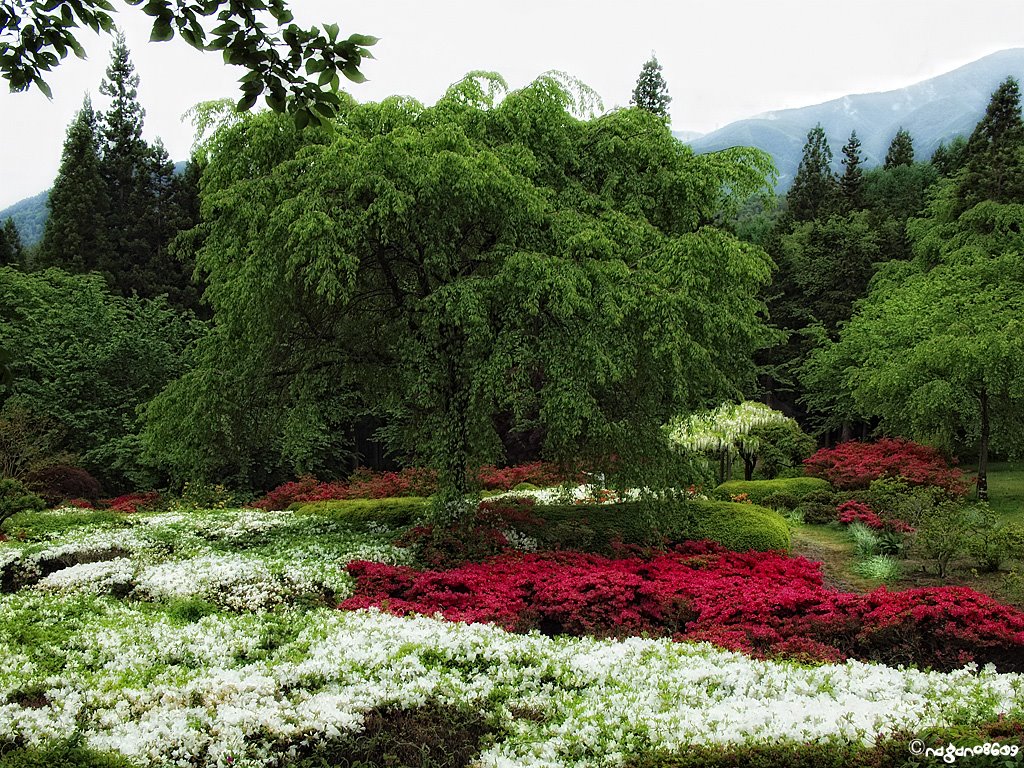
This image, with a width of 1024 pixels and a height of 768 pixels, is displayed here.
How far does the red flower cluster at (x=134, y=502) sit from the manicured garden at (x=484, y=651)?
5360 mm

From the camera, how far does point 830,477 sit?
2194 centimetres

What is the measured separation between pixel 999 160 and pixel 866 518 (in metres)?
22.1

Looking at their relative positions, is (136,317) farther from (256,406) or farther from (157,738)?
(157,738)

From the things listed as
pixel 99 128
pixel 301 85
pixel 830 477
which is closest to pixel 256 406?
pixel 301 85

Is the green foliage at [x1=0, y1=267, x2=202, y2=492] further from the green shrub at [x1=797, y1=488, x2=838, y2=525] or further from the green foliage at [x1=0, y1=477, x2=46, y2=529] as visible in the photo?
the green shrub at [x1=797, y1=488, x2=838, y2=525]

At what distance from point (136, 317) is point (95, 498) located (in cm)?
614

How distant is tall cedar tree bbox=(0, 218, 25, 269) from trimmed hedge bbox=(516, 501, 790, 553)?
27455 mm

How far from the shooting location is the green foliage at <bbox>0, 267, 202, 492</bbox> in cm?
2144

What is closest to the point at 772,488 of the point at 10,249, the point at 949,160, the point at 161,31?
the point at 161,31

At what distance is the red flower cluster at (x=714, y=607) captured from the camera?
7.04 m

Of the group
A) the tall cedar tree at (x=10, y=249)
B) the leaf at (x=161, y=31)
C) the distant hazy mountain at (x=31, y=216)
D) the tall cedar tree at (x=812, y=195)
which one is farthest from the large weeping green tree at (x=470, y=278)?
the distant hazy mountain at (x=31, y=216)

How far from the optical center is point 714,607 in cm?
820

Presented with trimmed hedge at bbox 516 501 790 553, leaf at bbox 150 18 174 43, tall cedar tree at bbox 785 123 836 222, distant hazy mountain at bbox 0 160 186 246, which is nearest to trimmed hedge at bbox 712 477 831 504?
trimmed hedge at bbox 516 501 790 553

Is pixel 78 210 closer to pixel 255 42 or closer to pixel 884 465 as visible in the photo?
pixel 884 465
